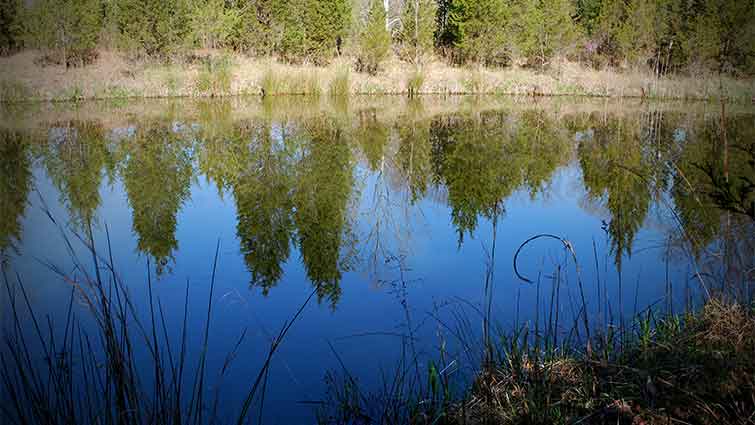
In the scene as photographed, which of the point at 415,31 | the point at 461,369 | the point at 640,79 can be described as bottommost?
the point at 461,369

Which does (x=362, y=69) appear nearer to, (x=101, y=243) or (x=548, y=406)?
(x=101, y=243)

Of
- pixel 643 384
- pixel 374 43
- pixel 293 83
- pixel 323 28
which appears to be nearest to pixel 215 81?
pixel 293 83

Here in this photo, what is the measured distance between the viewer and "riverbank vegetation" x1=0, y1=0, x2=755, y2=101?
1792 cm

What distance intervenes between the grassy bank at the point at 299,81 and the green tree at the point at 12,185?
670cm

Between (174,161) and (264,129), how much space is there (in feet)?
9.44

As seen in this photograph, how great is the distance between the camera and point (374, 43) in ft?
65.4

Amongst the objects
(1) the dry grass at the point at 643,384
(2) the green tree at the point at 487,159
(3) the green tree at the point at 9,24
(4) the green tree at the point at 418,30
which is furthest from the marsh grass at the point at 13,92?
(1) the dry grass at the point at 643,384

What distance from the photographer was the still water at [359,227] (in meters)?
3.46

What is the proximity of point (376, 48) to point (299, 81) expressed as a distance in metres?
3.22

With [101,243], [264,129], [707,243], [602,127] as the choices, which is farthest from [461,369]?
[602,127]

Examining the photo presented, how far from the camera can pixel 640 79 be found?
19.7 metres

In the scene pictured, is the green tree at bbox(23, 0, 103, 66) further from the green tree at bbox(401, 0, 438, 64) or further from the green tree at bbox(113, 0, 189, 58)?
the green tree at bbox(401, 0, 438, 64)

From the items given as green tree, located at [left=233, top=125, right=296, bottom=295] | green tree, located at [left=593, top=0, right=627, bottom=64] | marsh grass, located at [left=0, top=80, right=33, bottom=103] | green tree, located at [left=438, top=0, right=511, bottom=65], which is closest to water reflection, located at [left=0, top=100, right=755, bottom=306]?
green tree, located at [left=233, top=125, right=296, bottom=295]

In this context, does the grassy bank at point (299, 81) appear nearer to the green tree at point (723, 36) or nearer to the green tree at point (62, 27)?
the green tree at point (62, 27)
